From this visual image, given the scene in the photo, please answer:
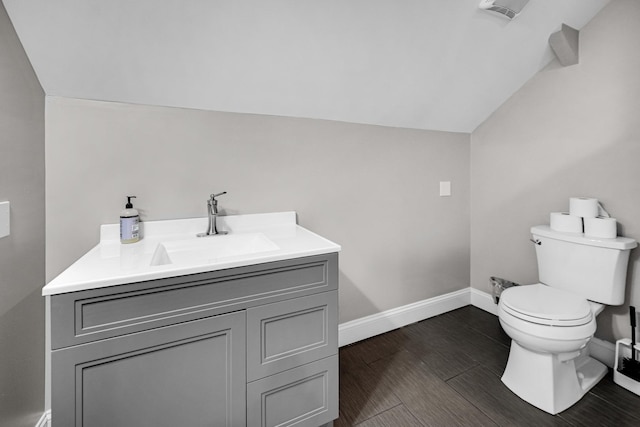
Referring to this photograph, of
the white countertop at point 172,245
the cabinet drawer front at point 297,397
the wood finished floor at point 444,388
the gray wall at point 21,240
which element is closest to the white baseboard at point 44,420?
the gray wall at point 21,240

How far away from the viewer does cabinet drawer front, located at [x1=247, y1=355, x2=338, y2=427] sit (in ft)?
3.76

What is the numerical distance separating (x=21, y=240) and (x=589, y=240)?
260 centimetres

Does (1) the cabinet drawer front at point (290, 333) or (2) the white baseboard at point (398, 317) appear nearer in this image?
(1) the cabinet drawer front at point (290, 333)

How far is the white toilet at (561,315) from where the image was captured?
1.39 m

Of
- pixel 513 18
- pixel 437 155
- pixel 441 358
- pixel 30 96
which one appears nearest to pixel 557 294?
pixel 441 358

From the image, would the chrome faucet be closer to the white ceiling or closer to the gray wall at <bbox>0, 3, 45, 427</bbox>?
the white ceiling

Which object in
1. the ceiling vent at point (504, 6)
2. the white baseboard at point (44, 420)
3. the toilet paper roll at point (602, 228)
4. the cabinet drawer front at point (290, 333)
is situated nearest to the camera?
the cabinet drawer front at point (290, 333)

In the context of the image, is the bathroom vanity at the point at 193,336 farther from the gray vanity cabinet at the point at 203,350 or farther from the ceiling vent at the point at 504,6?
the ceiling vent at the point at 504,6

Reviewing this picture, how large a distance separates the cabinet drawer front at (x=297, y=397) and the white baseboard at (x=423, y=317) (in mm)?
721

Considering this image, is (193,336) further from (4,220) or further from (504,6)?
(504,6)

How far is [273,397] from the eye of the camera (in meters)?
1.18

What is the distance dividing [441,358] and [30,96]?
95.3 inches

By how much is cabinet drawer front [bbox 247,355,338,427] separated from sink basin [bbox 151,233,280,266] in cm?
51

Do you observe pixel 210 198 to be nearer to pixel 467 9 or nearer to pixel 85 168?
pixel 85 168
